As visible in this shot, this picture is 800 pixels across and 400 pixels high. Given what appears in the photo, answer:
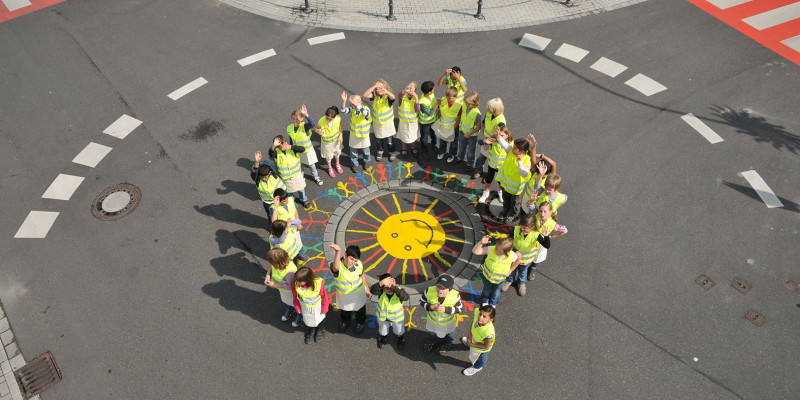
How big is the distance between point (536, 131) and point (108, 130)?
1049cm

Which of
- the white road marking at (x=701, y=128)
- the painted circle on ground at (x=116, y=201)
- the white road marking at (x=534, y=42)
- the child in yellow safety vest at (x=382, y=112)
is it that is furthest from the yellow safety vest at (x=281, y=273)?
the white road marking at (x=534, y=42)

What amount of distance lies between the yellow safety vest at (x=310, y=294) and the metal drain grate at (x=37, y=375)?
4231mm

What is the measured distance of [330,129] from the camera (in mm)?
10305

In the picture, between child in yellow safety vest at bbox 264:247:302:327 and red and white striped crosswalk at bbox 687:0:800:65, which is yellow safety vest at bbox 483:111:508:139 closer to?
child in yellow safety vest at bbox 264:247:302:327

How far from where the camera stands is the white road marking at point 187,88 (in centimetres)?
1365

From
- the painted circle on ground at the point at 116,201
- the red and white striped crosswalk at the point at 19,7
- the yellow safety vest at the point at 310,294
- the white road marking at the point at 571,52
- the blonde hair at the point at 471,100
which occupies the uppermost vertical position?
the blonde hair at the point at 471,100

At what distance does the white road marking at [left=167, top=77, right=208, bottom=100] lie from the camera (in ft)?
44.8

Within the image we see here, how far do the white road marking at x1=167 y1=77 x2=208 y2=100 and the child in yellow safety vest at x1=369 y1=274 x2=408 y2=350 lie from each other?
9.11m

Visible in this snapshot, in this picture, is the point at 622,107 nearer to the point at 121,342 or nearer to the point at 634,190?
the point at 634,190

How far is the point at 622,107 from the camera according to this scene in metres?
13.0

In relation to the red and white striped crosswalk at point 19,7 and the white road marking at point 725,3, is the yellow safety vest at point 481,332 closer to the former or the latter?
the white road marking at point 725,3

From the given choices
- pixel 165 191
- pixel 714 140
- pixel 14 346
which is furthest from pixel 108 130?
pixel 714 140

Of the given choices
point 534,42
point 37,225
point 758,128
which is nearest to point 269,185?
point 37,225

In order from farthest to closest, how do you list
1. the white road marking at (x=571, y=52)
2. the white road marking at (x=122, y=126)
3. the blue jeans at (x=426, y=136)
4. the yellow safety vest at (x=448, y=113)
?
the white road marking at (x=571, y=52)
the white road marking at (x=122, y=126)
the blue jeans at (x=426, y=136)
the yellow safety vest at (x=448, y=113)
